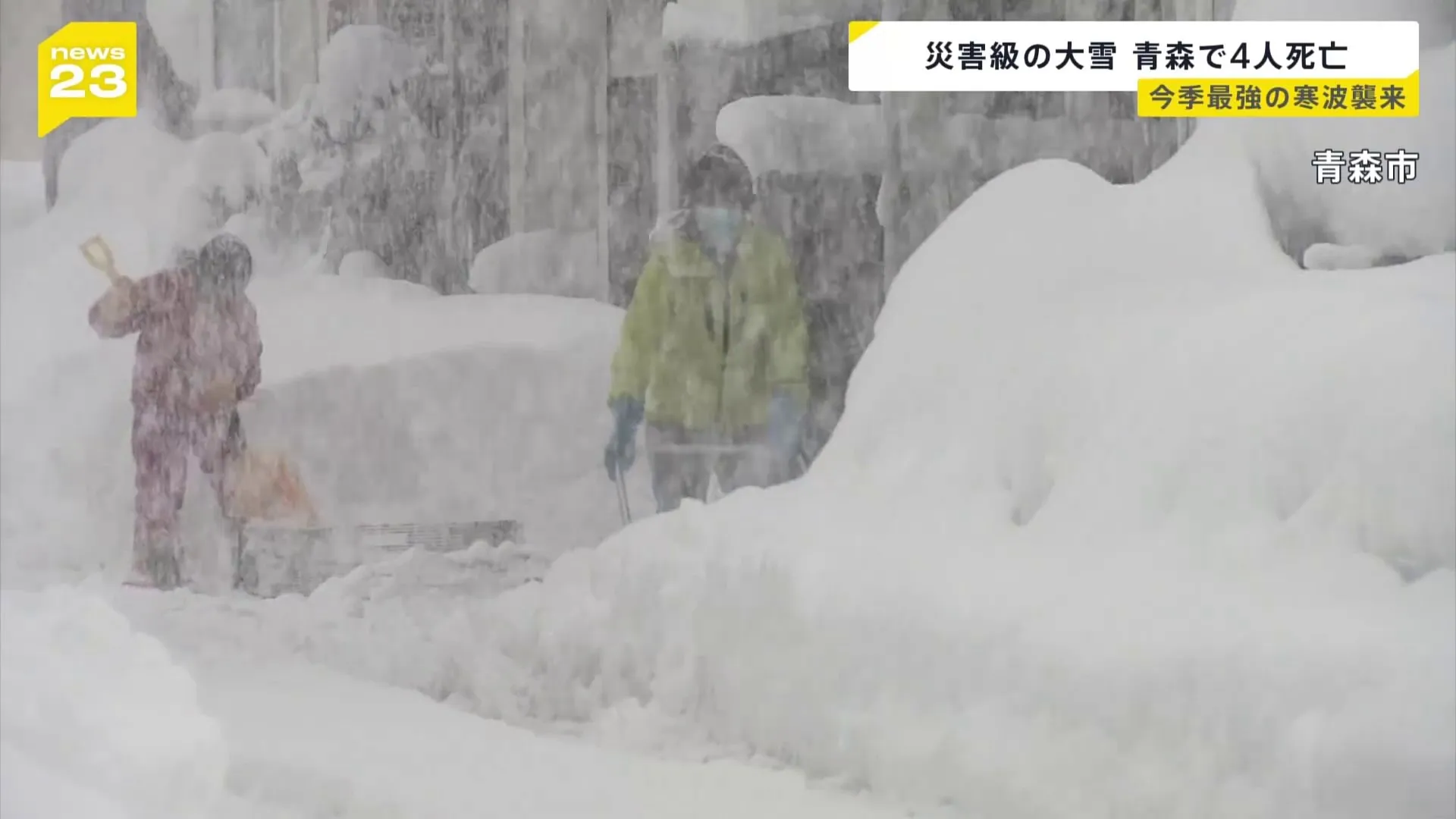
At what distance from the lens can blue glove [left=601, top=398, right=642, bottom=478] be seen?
1.76 metres

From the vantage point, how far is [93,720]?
6.64ft

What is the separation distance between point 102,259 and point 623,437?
945mm

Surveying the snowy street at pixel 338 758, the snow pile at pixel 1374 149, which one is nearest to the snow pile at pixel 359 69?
the snowy street at pixel 338 758

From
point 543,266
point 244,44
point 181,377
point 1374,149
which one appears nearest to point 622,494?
point 543,266

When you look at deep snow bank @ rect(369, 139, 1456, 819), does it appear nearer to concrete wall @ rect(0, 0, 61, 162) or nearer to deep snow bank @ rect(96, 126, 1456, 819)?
deep snow bank @ rect(96, 126, 1456, 819)

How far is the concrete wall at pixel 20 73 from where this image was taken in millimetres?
2098

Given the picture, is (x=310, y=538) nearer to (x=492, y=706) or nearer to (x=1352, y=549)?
(x=492, y=706)

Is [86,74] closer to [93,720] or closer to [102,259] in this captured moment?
[102,259]

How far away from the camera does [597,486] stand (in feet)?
5.83

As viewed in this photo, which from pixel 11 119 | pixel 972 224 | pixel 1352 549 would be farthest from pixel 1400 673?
pixel 11 119

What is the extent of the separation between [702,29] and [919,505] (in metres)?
0.70

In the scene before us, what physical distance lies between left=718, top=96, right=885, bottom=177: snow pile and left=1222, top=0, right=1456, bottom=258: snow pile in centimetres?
45

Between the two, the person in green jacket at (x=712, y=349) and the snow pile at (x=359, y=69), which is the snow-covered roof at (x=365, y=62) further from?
the person in green jacket at (x=712, y=349)

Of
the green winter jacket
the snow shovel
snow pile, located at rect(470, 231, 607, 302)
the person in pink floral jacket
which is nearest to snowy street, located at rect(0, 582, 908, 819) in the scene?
the person in pink floral jacket
